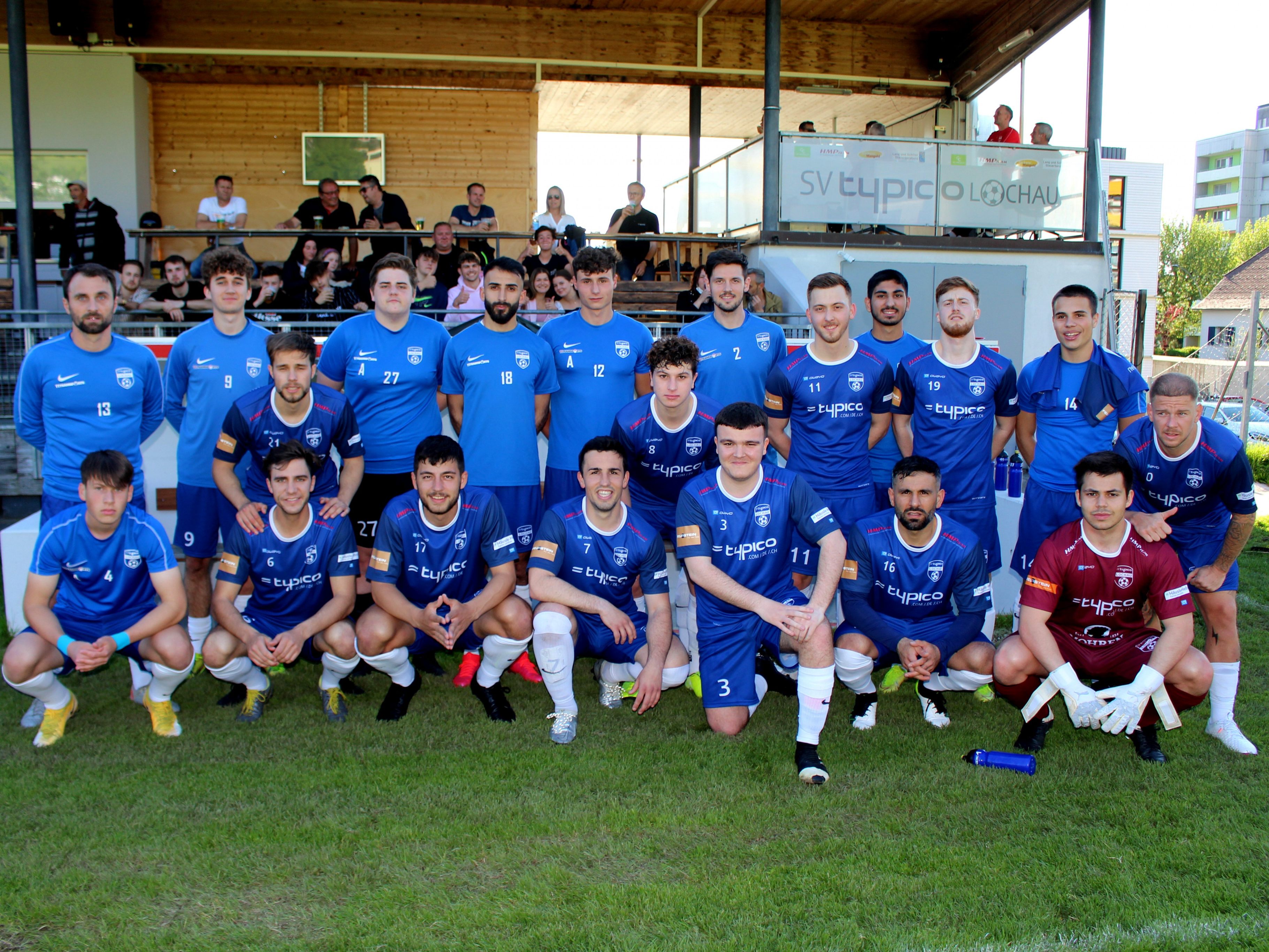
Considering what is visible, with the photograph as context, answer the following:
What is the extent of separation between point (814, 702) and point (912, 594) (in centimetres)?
78

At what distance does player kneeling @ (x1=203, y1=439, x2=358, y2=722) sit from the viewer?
4.54 meters

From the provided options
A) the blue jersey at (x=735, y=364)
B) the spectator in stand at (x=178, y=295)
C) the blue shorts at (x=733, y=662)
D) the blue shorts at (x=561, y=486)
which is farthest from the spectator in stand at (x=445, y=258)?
the blue shorts at (x=733, y=662)

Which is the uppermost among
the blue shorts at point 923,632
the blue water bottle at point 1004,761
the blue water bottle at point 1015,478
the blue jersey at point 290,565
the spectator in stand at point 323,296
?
the spectator in stand at point 323,296

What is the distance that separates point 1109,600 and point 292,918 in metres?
3.55

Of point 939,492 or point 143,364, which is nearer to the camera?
point 939,492

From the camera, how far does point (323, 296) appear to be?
8.95 meters

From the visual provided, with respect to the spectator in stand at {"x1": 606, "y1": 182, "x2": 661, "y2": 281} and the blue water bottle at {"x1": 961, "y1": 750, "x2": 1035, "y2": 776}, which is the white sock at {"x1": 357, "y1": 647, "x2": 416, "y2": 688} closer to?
the blue water bottle at {"x1": 961, "y1": 750, "x2": 1035, "y2": 776}

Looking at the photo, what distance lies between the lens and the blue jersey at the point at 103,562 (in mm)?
4422

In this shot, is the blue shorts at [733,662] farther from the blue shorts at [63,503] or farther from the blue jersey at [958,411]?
the blue shorts at [63,503]

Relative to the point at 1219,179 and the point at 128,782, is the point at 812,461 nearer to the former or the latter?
the point at 128,782

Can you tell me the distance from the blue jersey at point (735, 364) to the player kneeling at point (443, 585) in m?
1.45

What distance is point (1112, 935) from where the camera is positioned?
290 cm

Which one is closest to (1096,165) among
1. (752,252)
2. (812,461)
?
(752,252)

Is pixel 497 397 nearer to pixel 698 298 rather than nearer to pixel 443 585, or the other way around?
pixel 443 585
